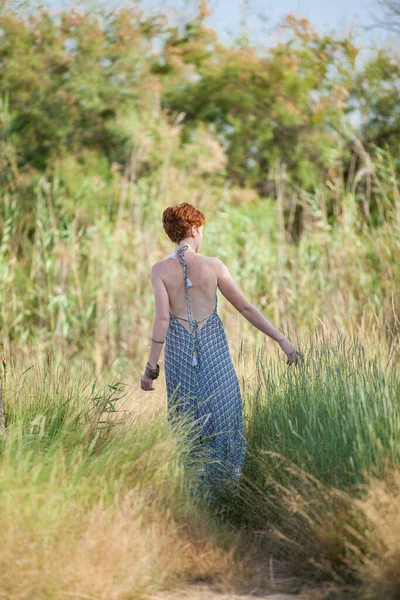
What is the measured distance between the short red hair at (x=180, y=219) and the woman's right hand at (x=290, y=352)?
2.65 feet

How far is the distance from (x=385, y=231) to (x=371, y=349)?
7.60 feet

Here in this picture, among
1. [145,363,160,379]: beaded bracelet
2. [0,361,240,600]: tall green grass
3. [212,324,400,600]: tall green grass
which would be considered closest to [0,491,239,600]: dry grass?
[0,361,240,600]: tall green grass

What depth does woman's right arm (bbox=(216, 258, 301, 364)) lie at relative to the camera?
4477 mm

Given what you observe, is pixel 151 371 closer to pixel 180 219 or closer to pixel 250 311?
pixel 250 311

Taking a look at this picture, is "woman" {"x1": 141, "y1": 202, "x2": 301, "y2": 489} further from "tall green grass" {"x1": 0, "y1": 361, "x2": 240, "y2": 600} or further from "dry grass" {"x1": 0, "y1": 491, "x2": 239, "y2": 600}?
"dry grass" {"x1": 0, "y1": 491, "x2": 239, "y2": 600}

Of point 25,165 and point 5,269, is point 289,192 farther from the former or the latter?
point 5,269

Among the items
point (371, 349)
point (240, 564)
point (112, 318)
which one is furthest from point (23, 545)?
point (112, 318)

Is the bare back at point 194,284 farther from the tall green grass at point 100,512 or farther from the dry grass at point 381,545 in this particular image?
the dry grass at point 381,545

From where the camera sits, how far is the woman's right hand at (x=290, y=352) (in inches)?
177

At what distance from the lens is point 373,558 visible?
3.08 m

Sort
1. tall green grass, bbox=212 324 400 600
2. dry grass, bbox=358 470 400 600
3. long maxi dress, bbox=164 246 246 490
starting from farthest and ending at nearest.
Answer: long maxi dress, bbox=164 246 246 490 → tall green grass, bbox=212 324 400 600 → dry grass, bbox=358 470 400 600

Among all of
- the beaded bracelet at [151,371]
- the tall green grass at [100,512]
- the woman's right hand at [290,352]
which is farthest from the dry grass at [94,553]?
the woman's right hand at [290,352]

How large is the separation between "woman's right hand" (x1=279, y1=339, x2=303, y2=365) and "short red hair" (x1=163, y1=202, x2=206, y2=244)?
81 cm

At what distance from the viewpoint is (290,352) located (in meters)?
4.51
